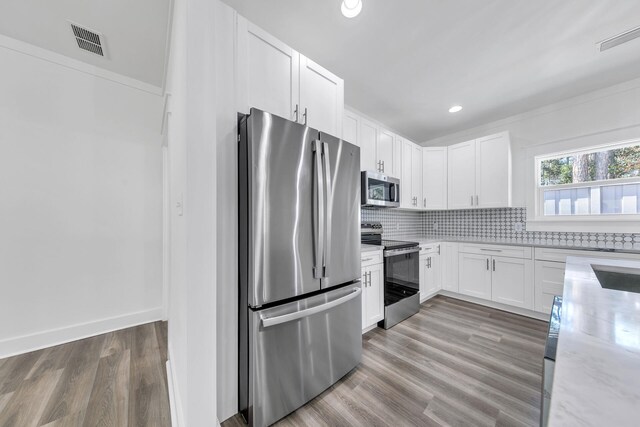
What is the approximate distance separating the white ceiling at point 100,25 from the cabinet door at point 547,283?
4537 mm

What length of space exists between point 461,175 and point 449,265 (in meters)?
1.44

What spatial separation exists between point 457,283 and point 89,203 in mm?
4796

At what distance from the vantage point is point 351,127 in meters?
2.67

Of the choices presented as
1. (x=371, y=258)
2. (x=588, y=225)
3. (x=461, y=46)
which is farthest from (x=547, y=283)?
(x=461, y=46)

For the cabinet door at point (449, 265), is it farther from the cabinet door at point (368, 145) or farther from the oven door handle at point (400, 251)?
the cabinet door at point (368, 145)

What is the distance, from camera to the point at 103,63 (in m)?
2.45

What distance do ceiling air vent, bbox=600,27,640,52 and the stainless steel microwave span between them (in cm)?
211

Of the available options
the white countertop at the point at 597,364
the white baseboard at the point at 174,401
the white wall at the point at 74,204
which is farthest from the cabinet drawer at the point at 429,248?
the white wall at the point at 74,204

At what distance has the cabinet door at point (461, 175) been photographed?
3597 mm

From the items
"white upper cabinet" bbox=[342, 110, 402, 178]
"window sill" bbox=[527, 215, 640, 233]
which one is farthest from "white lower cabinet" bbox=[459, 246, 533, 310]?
"white upper cabinet" bbox=[342, 110, 402, 178]

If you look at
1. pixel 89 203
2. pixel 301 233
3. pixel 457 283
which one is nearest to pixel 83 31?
pixel 89 203

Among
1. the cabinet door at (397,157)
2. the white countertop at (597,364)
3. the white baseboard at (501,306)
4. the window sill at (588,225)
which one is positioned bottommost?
the white baseboard at (501,306)

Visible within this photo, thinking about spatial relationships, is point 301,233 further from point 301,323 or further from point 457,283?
point 457,283

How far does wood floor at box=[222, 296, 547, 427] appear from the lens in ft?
4.69
